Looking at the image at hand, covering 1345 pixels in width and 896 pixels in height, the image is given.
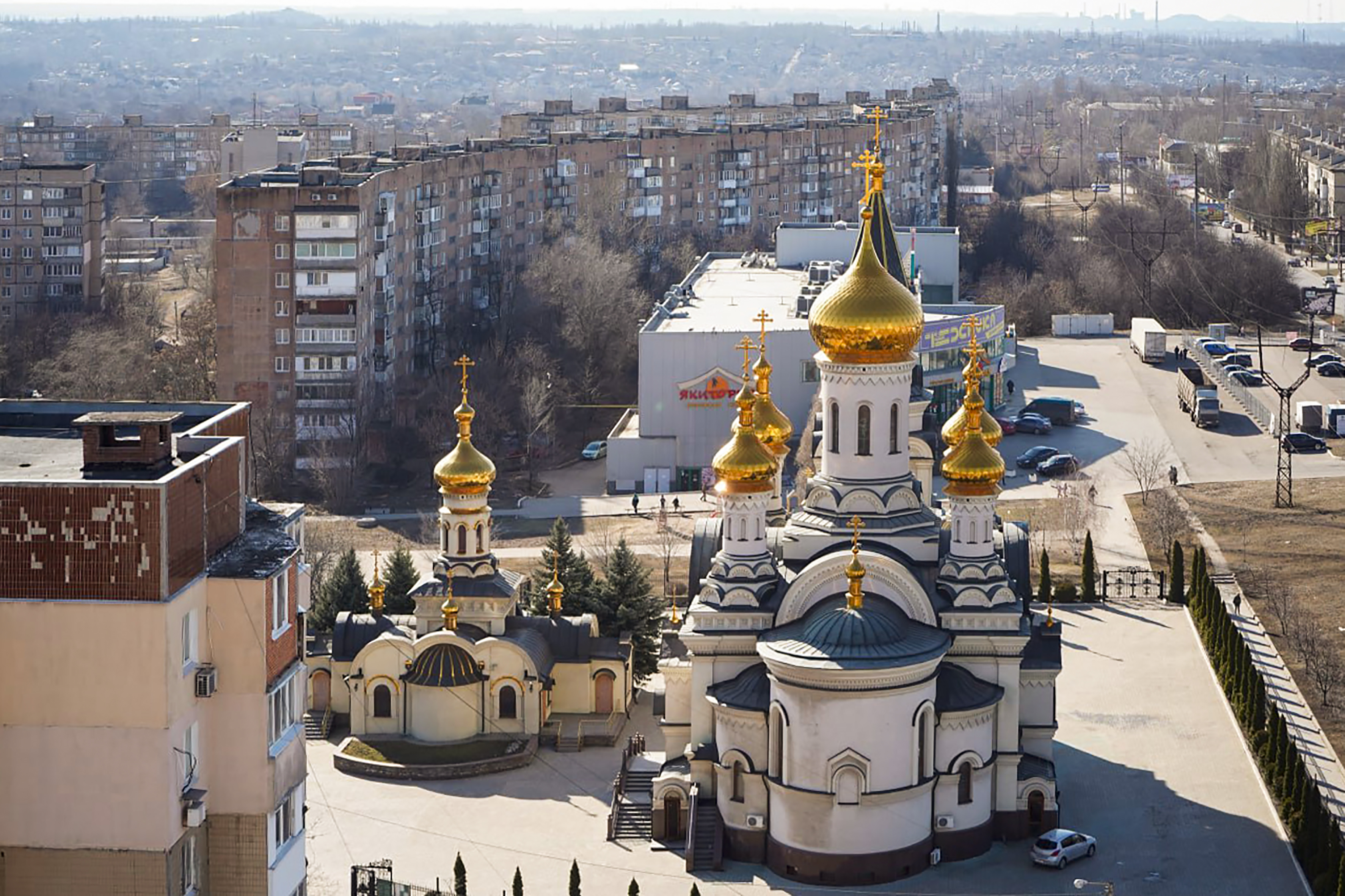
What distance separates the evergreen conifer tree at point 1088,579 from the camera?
4231 cm

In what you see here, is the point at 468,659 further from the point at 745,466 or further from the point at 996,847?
the point at 996,847

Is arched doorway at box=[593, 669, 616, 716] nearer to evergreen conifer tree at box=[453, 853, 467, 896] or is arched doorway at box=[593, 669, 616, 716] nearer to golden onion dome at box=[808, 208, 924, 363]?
golden onion dome at box=[808, 208, 924, 363]

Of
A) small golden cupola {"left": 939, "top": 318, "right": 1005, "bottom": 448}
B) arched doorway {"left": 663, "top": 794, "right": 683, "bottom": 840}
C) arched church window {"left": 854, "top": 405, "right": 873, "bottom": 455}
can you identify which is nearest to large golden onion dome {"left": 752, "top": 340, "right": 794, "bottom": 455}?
small golden cupola {"left": 939, "top": 318, "right": 1005, "bottom": 448}

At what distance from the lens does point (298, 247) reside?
190ft

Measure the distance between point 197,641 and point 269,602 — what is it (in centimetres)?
69

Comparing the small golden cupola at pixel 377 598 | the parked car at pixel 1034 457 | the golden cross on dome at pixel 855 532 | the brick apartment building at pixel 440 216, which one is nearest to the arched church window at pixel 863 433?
the golden cross on dome at pixel 855 532

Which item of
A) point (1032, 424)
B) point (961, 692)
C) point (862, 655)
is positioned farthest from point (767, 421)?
point (1032, 424)

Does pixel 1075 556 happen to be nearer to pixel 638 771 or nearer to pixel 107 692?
pixel 638 771

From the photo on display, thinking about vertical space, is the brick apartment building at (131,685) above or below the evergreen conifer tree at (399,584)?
above

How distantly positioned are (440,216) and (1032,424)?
1901 cm

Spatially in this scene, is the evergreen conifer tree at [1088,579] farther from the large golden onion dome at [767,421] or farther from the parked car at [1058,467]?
the parked car at [1058,467]

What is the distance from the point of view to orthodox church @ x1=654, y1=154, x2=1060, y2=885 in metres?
28.8

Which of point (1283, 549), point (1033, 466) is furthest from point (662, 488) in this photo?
point (1283, 549)

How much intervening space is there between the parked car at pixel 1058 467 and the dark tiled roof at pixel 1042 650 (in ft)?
75.9
